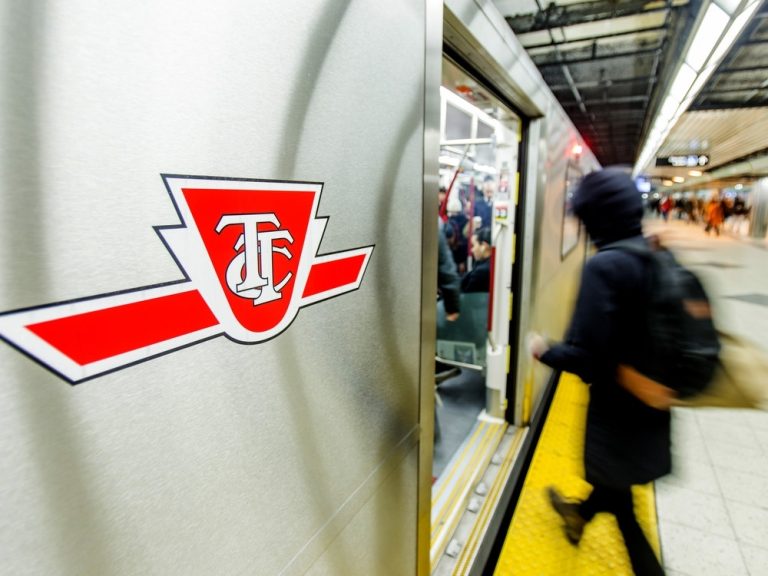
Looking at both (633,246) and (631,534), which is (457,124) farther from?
(631,534)

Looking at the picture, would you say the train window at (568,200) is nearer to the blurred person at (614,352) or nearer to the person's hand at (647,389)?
the blurred person at (614,352)

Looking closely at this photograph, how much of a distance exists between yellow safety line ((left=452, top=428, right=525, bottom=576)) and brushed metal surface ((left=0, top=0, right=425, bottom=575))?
1179 millimetres

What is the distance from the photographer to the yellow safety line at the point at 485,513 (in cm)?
201

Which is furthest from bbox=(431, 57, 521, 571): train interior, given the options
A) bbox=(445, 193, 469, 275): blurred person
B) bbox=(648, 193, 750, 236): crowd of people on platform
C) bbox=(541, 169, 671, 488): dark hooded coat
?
bbox=(648, 193, 750, 236): crowd of people on platform

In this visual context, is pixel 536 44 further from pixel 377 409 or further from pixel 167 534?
pixel 167 534

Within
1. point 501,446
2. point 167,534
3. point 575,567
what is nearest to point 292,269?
point 167,534

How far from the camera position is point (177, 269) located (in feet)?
1.86

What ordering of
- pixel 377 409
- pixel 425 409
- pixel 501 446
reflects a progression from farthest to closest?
pixel 501 446
pixel 425 409
pixel 377 409

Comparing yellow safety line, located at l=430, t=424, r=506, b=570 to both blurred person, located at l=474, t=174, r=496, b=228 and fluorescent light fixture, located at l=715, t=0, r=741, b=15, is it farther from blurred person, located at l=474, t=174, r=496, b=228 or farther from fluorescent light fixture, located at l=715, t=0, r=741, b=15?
fluorescent light fixture, located at l=715, t=0, r=741, b=15

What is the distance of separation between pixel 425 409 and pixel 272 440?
29.9 inches

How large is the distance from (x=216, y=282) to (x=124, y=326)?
5.4 inches

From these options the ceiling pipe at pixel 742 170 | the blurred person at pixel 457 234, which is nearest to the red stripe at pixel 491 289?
the blurred person at pixel 457 234

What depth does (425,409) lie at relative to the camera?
1.44 metres

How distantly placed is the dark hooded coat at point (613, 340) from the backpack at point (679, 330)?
0.16ft
